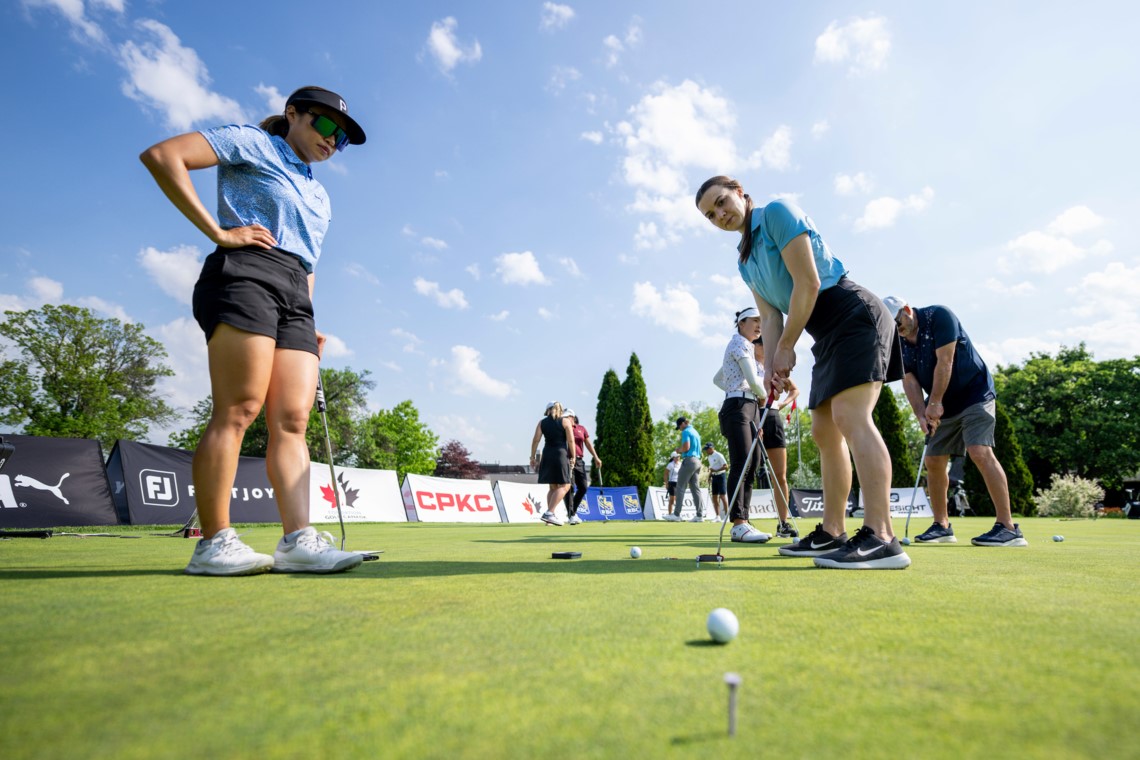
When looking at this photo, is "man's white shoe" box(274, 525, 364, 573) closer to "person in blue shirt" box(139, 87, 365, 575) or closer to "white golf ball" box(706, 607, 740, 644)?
"person in blue shirt" box(139, 87, 365, 575)

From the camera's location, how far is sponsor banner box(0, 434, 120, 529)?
384 inches

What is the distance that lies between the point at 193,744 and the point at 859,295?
3681 mm

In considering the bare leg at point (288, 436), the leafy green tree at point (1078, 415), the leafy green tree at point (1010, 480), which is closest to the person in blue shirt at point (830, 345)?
the bare leg at point (288, 436)

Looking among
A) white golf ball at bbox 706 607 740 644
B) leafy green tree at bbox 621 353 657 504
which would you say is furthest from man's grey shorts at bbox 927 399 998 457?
leafy green tree at bbox 621 353 657 504

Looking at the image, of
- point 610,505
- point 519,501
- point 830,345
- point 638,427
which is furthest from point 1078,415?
point 830,345

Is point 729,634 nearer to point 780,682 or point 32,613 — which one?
point 780,682

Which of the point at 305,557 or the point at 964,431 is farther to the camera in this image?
the point at 964,431

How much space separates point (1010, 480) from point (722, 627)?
1213 inches

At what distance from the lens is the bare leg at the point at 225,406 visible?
2.80 meters

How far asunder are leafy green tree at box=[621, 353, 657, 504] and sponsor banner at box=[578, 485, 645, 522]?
14.1 meters

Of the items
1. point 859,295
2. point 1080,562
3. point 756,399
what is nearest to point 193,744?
point 859,295

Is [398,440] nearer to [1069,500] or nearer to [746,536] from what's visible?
[1069,500]

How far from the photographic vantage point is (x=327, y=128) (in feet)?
11.0

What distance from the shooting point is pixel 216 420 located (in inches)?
112
